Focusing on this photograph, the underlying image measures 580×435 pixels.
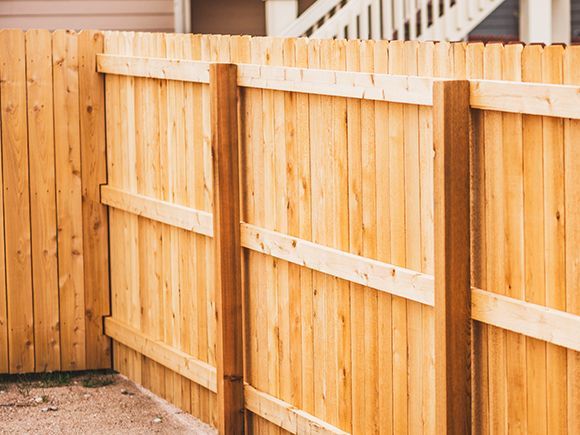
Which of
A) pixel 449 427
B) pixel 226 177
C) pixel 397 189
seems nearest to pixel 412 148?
pixel 397 189

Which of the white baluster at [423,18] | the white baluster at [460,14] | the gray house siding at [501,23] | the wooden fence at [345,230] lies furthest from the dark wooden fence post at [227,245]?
the gray house siding at [501,23]

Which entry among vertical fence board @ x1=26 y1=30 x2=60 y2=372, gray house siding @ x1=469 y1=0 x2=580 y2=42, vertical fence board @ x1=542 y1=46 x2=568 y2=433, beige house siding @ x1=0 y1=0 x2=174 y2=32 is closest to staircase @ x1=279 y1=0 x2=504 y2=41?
beige house siding @ x1=0 y1=0 x2=174 y2=32

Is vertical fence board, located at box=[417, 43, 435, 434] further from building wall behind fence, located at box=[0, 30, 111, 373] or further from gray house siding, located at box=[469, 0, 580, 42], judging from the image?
gray house siding, located at box=[469, 0, 580, 42]

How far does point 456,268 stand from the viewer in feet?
14.1

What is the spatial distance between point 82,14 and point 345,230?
7.66 metres

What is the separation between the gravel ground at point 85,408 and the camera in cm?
665

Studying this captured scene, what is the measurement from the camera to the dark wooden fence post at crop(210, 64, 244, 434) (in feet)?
19.7

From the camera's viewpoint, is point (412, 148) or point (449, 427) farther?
point (412, 148)

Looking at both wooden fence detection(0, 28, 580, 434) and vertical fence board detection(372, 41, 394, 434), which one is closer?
wooden fence detection(0, 28, 580, 434)

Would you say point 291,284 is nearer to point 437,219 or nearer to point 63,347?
point 437,219

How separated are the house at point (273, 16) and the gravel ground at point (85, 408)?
5.28 meters

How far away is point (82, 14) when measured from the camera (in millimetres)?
12258

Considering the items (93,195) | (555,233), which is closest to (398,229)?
(555,233)

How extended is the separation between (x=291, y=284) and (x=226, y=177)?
2.23 ft
